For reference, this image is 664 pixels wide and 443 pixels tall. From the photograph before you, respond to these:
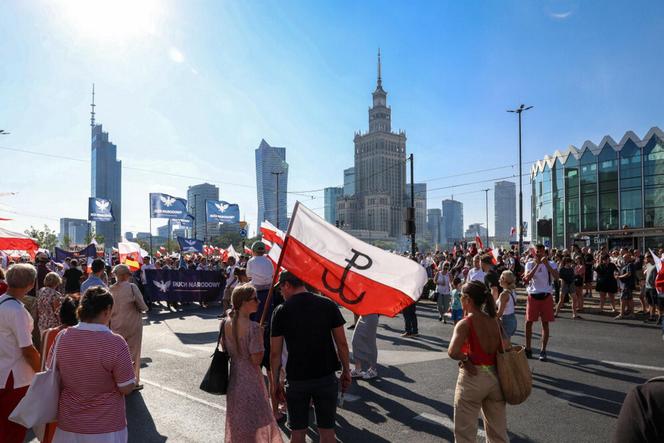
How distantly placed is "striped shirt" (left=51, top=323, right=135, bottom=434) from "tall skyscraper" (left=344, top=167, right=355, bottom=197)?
14081 centimetres

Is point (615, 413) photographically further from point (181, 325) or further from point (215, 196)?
point (215, 196)

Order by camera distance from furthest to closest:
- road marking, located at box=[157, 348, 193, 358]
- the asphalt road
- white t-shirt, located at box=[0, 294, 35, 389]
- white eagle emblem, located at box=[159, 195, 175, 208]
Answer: white eagle emblem, located at box=[159, 195, 175, 208] < road marking, located at box=[157, 348, 193, 358] < the asphalt road < white t-shirt, located at box=[0, 294, 35, 389]

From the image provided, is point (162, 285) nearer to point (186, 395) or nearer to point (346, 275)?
point (186, 395)

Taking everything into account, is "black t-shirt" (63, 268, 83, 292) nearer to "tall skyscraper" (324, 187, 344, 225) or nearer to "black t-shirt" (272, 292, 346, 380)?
"black t-shirt" (272, 292, 346, 380)

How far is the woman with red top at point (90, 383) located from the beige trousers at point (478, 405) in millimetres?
2622

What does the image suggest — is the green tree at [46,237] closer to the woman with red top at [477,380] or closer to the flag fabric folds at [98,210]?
the flag fabric folds at [98,210]

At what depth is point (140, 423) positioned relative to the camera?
5.67 metres

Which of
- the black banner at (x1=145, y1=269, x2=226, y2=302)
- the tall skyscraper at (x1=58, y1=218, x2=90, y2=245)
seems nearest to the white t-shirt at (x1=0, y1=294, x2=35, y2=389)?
the black banner at (x1=145, y1=269, x2=226, y2=302)

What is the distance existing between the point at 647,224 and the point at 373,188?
97.3 meters

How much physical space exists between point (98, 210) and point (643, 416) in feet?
112

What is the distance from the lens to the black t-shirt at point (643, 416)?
143 cm

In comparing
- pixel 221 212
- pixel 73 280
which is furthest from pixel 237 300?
pixel 221 212

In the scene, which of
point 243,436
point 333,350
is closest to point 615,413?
point 333,350

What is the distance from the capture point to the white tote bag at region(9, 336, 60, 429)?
3.15m
